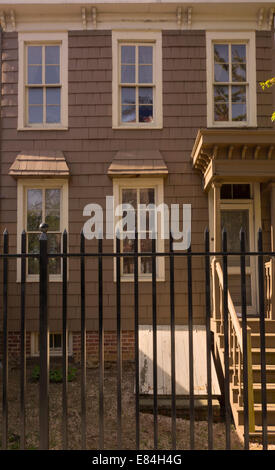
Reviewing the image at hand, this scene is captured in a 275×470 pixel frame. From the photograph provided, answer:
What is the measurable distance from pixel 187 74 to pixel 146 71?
0.94 m

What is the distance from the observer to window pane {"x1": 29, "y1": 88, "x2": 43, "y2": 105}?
1038 cm

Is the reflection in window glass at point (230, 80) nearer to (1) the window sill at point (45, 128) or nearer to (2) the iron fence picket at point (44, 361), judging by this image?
(1) the window sill at point (45, 128)

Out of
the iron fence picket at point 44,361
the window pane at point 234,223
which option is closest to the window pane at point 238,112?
the window pane at point 234,223

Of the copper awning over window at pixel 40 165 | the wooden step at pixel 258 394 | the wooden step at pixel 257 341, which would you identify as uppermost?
the copper awning over window at pixel 40 165

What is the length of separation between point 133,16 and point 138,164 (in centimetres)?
336

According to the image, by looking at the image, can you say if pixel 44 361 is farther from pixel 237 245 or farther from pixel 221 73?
pixel 221 73

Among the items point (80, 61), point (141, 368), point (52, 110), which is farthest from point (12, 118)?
point (141, 368)

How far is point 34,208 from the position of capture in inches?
398

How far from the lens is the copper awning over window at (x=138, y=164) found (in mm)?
9836

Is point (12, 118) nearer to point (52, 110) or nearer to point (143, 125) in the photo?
point (52, 110)

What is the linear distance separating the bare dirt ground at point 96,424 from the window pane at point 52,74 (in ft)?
21.4

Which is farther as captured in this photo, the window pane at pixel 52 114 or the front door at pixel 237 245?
the window pane at pixel 52 114

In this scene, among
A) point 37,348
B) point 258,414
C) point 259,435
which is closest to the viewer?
point 259,435

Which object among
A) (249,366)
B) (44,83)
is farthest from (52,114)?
(249,366)
